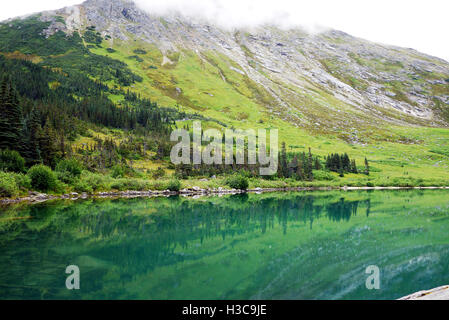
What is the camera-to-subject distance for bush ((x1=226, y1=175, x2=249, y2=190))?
75188 mm

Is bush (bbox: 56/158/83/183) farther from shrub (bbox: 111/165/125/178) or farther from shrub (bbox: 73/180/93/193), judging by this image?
shrub (bbox: 111/165/125/178)

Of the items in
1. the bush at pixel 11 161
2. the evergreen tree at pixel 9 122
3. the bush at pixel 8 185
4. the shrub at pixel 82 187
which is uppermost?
the evergreen tree at pixel 9 122

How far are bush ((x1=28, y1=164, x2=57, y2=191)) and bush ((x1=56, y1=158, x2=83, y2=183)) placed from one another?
3732 millimetres

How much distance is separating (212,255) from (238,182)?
184 ft

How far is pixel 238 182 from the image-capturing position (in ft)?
246

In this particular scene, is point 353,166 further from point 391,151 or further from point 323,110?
point 323,110

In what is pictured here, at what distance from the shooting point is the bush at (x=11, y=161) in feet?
147

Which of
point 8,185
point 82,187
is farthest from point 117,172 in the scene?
point 8,185

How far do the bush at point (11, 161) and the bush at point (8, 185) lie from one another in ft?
13.3

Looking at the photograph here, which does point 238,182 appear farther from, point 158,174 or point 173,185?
point 158,174

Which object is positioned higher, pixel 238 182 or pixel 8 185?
pixel 8 185

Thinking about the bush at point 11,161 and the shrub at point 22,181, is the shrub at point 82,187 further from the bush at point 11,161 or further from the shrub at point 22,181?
the bush at point 11,161

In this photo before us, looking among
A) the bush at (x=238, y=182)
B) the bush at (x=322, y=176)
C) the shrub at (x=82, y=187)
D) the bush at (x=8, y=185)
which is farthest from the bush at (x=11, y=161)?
the bush at (x=322, y=176)

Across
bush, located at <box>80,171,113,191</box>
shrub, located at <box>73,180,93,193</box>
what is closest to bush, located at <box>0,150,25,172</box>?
shrub, located at <box>73,180,93,193</box>
